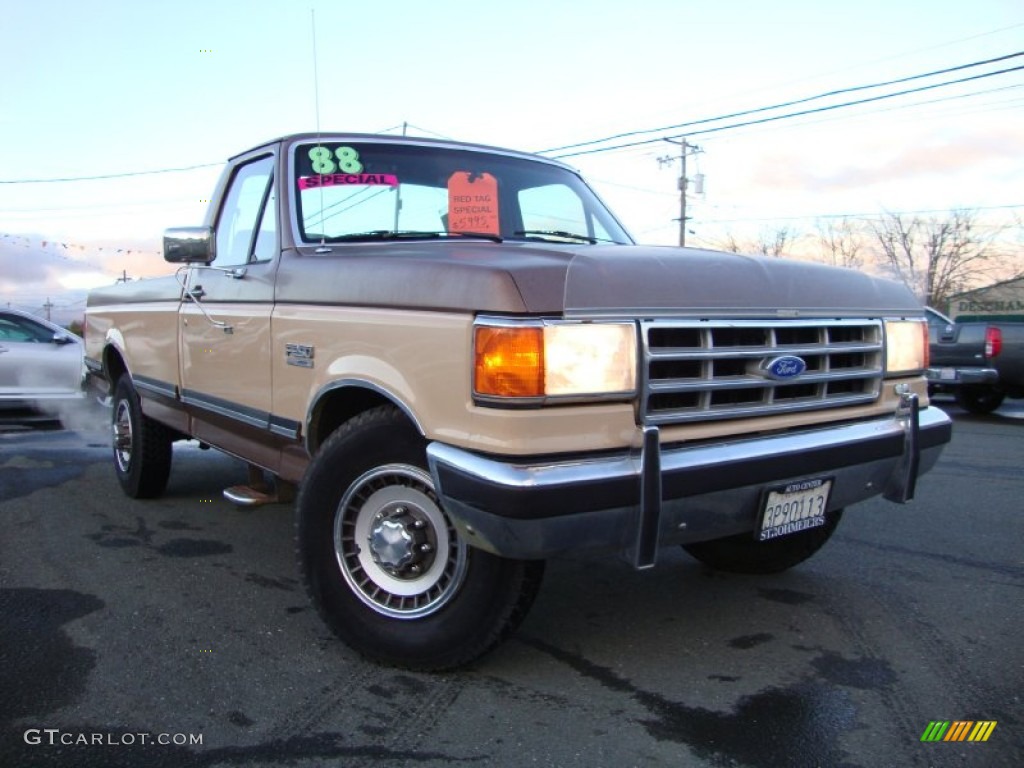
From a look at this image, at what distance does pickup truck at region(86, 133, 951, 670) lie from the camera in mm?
2518

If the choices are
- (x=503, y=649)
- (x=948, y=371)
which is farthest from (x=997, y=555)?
(x=948, y=371)

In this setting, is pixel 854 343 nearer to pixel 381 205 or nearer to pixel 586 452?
pixel 586 452

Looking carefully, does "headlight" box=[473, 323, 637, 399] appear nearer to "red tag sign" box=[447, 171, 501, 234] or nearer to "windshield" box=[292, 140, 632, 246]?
"windshield" box=[292, 140, 632, 246]

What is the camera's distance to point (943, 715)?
108 inches

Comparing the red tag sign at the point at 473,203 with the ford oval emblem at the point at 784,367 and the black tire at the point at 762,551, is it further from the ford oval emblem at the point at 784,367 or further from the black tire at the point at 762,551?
the black tire at the point at 762,551

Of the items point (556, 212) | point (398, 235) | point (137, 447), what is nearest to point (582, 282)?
point (398, 235)

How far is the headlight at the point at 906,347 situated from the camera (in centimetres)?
345

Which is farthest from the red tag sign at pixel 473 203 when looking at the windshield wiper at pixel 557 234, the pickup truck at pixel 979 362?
the pickup truck at pixel 979 362

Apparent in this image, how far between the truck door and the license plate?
2.09m

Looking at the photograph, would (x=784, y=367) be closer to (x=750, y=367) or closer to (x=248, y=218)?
(x=750, y=367)

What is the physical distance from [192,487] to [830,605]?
172 inches

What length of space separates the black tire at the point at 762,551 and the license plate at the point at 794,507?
2.44 ft

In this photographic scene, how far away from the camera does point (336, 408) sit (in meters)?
3.35

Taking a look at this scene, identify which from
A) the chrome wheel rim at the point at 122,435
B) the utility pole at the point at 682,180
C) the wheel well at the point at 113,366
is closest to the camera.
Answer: the chrome wheel rim at the point at 122,435
